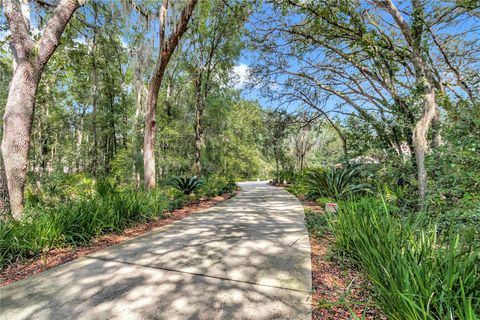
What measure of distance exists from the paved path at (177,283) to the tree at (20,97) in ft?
6.25

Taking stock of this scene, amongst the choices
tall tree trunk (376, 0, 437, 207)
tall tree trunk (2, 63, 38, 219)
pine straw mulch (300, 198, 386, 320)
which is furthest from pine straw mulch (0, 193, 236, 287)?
tall tree trunk (376, 0, 437, 207)

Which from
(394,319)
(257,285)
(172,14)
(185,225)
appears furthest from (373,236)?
(172,14)

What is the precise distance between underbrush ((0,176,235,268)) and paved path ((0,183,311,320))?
1.91 ft

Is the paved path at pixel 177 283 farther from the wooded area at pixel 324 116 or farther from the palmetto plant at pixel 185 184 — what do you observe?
the palmetto plant at pixel 185 184

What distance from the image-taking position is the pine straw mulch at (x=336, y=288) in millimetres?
1440

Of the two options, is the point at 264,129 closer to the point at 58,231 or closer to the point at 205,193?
the point at 205,193

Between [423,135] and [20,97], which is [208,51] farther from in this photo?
[423,135]

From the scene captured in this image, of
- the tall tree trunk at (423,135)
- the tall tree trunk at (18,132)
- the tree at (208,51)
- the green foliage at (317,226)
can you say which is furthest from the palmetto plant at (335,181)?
the tall tree trunk at (18,132)

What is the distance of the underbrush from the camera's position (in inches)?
94.1

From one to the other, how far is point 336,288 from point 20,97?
487 cm

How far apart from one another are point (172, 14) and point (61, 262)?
5582 mm

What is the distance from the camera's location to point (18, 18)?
331 centimetres

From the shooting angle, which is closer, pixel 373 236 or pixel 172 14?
pixel 373 236

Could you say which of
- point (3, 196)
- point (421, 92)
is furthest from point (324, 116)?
point (3, 196)
